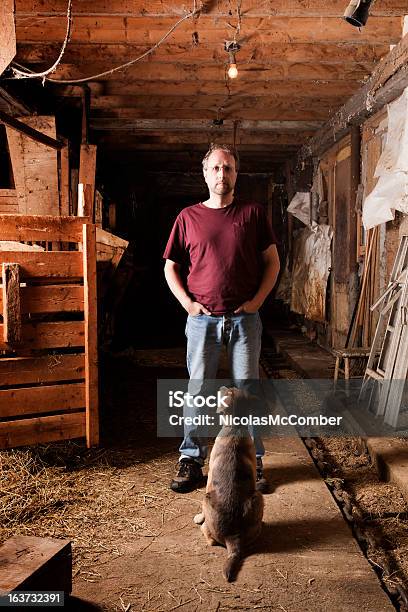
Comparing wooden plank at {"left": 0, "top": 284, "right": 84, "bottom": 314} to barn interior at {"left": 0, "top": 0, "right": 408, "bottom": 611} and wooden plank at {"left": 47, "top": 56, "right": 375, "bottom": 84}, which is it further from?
wooden plank at {"left": 47, "top": 56, "right": 375, "bottom": 84}

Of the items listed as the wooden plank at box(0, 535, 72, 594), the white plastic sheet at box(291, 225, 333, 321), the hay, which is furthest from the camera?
the white plastic sheet at box(291, 225, 333, 321)

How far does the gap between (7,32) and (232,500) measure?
3.51 metres

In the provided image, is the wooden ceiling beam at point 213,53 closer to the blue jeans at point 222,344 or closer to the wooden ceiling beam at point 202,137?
the blue jeans at point 222,344

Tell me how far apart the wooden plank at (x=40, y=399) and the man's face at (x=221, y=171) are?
194cm

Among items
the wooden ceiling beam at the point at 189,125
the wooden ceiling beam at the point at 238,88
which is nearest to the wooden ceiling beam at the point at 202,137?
the wooden ceiling beam at the point at 189,125

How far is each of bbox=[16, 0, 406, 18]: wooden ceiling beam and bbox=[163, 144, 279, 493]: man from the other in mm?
2187

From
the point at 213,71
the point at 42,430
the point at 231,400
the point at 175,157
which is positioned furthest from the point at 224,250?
the point at 175,157

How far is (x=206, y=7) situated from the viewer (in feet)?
15.6

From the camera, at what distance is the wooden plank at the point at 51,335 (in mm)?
3900

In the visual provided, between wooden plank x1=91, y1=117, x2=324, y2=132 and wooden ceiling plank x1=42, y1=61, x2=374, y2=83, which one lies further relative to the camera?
wooden plank x1=91, y1=117, x2=324, y2=132

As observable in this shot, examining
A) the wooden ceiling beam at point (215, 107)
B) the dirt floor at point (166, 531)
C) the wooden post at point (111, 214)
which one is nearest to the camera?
the dirt floor at point (166, 531)

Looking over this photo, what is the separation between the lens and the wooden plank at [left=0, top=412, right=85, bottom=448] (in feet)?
12.7

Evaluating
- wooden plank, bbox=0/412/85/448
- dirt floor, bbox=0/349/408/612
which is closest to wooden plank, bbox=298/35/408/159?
dirt floor, bbox=0/349/408/612

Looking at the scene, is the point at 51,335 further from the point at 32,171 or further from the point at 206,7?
the point at 206,7
